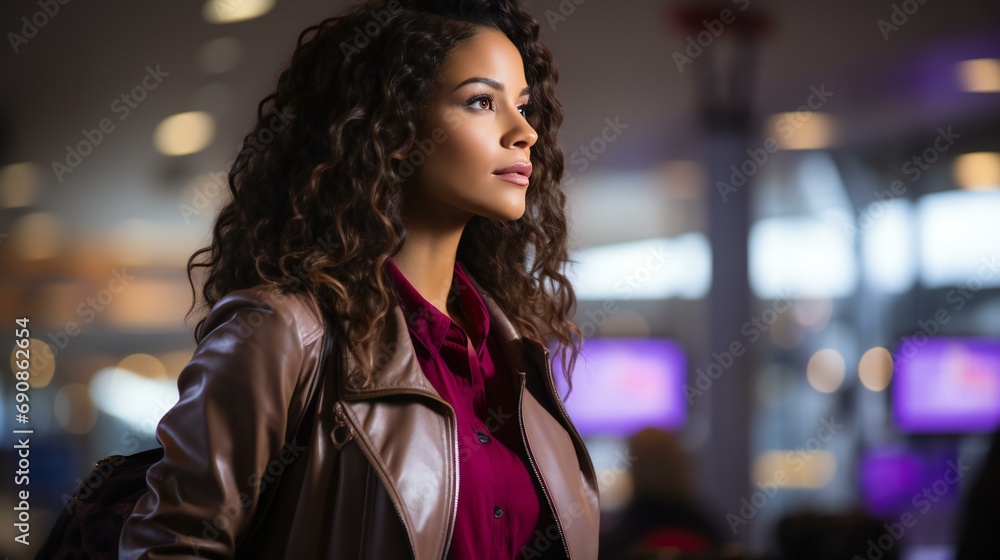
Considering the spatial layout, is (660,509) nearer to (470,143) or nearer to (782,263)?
(782,263)

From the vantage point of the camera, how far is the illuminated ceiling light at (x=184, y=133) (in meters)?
2.93

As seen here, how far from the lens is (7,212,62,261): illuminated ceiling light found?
2.78 meters

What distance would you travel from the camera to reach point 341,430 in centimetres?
109

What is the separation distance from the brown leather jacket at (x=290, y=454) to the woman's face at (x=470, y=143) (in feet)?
0.80

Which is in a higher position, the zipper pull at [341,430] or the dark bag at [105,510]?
the zipper pull at [341,430]

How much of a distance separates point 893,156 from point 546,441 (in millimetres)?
3034

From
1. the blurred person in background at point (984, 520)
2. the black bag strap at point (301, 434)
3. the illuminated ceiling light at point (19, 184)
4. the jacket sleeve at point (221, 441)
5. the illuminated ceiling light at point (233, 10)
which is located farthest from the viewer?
the illuminated ceiling light at point (233, 10)

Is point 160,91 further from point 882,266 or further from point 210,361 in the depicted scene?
point 882,266

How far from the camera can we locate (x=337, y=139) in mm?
1231

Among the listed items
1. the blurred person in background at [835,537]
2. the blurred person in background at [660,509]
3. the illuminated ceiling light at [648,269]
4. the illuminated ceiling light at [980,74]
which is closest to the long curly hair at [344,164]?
the illuminated ceiling light at [648,269]

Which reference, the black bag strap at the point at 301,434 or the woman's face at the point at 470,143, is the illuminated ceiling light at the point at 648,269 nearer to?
the woman's face at the point at 470,143

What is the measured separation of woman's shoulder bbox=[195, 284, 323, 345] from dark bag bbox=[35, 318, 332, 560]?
1.3 inches

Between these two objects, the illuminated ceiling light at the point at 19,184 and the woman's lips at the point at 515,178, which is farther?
the illuminated ceiling light at the point at 19,184

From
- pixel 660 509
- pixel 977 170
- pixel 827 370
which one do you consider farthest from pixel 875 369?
pixel 660 509
